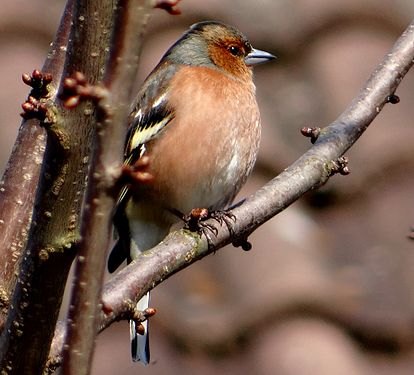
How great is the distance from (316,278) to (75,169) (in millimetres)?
1831

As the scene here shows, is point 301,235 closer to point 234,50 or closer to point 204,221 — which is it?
point 234,50

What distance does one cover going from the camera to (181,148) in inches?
131

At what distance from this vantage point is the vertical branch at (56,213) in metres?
1.52

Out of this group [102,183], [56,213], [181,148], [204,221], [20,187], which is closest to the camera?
[102,183]

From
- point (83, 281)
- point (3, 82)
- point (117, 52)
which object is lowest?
point (83, 281)

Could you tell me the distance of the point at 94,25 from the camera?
1.50 meters

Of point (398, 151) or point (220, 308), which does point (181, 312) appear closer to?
point (220, 308)

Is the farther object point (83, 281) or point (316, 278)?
point (316, 278)

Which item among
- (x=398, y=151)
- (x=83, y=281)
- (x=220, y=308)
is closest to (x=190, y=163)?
(x=220, y=308)

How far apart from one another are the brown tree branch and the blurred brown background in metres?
0.79

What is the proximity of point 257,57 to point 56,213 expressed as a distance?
89.1 inches

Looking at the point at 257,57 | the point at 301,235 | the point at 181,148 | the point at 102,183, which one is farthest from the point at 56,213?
the point at 257,57

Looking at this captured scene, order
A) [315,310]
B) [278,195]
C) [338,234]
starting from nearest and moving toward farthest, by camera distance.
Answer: [278,195], [315,310], [338,234]

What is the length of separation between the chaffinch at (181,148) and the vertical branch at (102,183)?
6.50 ft
